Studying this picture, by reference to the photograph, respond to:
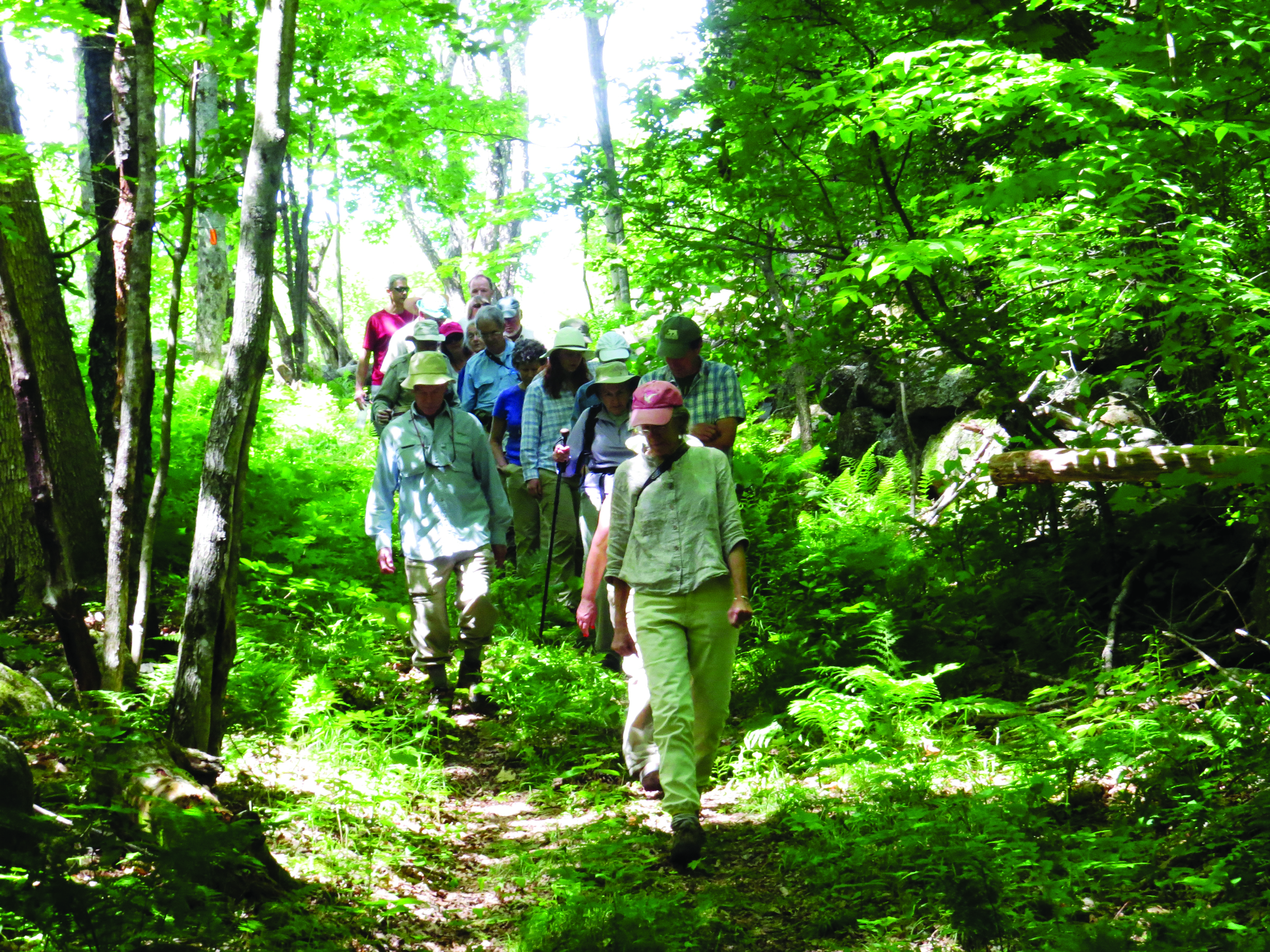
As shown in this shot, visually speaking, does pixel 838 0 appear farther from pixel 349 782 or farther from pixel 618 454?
pixel 349 782

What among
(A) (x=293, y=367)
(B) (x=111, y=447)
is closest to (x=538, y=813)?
(B) (x=111, y=447)

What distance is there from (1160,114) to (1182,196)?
1147 mm

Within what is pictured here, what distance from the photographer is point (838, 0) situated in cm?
743

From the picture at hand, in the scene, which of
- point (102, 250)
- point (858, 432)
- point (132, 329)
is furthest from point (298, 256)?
point (132, 329)

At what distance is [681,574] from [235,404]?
94.9 inches

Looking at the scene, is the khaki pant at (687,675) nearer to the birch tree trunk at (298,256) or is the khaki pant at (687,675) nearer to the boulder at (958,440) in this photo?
the boulder at (958,440)

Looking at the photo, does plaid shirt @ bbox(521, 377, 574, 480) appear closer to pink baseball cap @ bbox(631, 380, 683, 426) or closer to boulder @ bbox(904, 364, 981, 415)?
pink baseball cap @ bbox(631, 380, 683, 426)

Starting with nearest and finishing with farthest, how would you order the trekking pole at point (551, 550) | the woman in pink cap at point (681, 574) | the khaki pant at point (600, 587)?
the woman in pink cap at point (681, 574) → the khaki pant at point (600, 587) → the trekking pole at point (551, 550)

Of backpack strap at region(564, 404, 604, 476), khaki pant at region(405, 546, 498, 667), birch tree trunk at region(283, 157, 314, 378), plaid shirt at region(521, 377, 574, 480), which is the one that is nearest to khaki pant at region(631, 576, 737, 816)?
khaki pant at region(405, 546, 498, 667)

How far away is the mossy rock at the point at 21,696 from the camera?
4875mm

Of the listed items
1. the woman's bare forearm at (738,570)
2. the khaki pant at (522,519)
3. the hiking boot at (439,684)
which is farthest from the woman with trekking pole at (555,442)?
the woman's bare forearm at (738,570)

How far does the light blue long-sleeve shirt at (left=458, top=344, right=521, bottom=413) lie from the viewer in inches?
400

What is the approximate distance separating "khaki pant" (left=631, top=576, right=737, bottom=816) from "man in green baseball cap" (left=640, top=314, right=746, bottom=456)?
1982 millimetres

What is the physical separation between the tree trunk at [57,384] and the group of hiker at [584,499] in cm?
212
